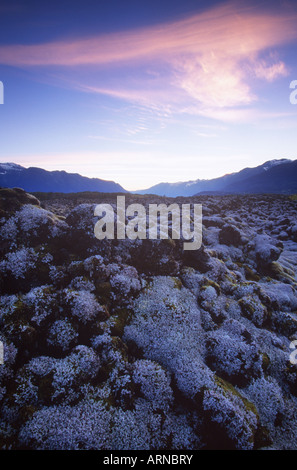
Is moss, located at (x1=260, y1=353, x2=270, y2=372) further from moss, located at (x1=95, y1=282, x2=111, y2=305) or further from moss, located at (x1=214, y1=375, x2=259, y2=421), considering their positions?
moss, located at (x1=95, y1=282, x2=111, y2=305)

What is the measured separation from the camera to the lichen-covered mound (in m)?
9.39

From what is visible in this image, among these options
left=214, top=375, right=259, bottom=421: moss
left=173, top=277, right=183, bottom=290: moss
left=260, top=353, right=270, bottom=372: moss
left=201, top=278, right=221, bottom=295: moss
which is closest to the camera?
left=214, top=375, right=259, bottom=421: moss

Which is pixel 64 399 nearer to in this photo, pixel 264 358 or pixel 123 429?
pixel 123 429

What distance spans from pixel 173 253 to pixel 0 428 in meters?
14.0

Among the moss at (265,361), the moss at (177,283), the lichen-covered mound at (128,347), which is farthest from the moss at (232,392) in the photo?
the moss at (177,283)

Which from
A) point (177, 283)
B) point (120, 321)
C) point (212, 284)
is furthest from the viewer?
point (212, 284)

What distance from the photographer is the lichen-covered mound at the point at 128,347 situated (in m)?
9.39

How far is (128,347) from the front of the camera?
12.2m

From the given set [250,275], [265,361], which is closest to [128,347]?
[265,361]

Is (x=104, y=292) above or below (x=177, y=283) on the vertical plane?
above

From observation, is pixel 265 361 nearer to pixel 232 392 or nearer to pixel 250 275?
pixel 232 392

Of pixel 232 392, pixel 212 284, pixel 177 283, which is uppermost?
pixel 177 283

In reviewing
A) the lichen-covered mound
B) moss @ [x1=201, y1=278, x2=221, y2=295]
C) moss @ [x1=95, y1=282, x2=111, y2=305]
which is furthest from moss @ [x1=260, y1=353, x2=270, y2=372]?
moss @ [x1=95, y1=282, x2=111, y2=305]
